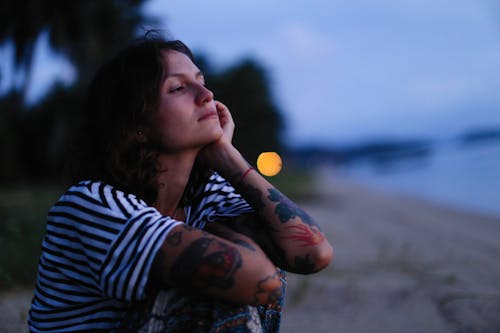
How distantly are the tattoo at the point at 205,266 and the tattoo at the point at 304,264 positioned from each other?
1.31ft

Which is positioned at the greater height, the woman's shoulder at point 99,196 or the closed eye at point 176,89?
the closed eye at point 176,89

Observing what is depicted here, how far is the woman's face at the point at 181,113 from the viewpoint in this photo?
1.65 meters

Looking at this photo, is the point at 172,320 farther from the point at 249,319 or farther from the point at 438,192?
the point at 438,192

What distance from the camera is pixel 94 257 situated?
1.28 metres

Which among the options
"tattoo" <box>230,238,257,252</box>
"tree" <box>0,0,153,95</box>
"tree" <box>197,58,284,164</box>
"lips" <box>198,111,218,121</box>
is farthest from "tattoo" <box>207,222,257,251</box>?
"tree" <box>197,58,284,164</box>

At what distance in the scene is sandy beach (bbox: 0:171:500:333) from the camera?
268 centimetres

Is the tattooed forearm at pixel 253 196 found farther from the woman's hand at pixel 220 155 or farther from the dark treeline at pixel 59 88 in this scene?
the dark treeline at pixel 59 88

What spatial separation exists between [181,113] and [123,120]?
26 centimetres

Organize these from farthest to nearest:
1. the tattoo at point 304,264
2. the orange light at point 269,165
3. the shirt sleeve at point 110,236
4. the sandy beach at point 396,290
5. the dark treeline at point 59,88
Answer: the dark treeline at point 59,88 → the sandy beach at point 396,290 → the orange light at point 269,165 → the tattoo at point 304,264 → the shirt sleeve at point 110,236

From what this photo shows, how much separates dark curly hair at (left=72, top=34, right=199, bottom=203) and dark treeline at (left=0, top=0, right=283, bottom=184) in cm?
1935

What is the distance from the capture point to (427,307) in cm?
296

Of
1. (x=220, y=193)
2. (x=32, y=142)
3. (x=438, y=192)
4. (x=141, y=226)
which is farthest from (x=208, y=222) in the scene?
(x=32, y=142)

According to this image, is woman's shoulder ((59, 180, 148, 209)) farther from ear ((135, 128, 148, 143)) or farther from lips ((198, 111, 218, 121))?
lips ((198, 111, 218, 121))

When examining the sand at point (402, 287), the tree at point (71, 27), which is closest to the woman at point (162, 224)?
the sand at point (402, 287)
